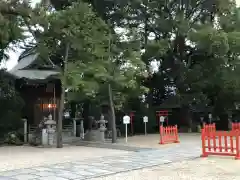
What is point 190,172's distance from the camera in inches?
315

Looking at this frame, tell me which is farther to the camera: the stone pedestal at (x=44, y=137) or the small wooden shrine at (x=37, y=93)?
the small wooden shrine at (x=37, y=93)

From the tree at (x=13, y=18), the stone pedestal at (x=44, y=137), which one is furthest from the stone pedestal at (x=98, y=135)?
the tree at (x=13, y=18)

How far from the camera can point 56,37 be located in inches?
586

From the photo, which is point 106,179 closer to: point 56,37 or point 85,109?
point 56,37

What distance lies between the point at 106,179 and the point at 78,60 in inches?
342

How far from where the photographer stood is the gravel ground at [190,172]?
291 inches

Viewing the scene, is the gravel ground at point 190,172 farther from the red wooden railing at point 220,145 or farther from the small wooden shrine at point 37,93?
the small wooden shrine at point 37,93

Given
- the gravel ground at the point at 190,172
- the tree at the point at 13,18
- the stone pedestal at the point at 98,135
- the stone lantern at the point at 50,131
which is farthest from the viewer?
the stone pedestal at the point at 98,135

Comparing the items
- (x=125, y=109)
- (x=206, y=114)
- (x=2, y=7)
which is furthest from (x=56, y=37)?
(x=206, y=114)

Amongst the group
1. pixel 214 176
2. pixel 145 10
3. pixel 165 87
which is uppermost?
pixel 145 10

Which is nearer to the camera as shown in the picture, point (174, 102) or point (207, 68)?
point (207, 68)

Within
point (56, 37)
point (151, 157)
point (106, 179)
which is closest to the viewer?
point (106, 179)

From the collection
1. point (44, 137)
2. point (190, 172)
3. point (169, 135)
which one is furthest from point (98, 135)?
point (190, 172)

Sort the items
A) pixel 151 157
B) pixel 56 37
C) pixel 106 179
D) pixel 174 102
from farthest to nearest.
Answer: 1. pixel 174 102
2. pixel 56 37
3. pixel 151 157
4. pixel 106 179
